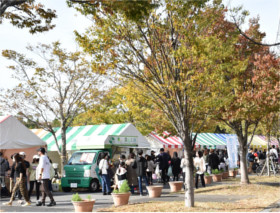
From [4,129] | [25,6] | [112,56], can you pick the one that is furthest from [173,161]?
[25,6]

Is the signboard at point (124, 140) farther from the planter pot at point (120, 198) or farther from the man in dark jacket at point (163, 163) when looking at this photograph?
the planter pot at point (120, 198)

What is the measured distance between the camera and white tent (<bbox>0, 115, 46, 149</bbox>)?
16047mm

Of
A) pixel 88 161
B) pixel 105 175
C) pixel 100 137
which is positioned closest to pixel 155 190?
pixel 105 175

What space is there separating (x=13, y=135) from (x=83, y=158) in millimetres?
3403

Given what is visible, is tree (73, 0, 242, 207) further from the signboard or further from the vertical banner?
the vertical banner

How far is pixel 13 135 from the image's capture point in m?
16.4

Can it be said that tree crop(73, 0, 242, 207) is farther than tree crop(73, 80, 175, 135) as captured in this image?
No

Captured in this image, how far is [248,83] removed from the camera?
55.4ft

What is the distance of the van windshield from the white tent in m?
1.90

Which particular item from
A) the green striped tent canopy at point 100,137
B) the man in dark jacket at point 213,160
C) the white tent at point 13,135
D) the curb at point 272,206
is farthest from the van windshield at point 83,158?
the curb at point 272,206

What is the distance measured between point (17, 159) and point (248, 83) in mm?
10498

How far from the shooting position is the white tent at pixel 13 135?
52.6 feet

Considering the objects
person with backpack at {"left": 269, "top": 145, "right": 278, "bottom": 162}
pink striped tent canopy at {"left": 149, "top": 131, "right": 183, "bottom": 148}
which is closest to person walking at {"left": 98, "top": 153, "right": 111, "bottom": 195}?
person with backpack at {"left": 269, "top": 145, "right": 278, "bottom": 162}

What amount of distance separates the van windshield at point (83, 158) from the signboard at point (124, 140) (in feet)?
5.41
